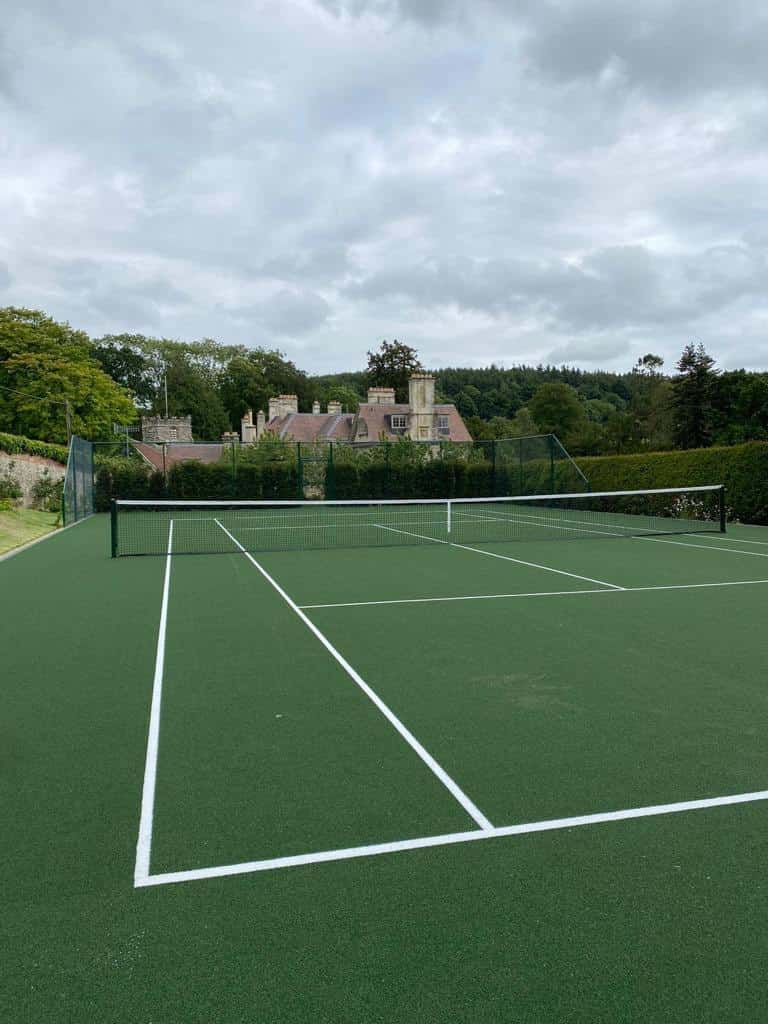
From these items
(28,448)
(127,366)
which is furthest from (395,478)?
(127,366)

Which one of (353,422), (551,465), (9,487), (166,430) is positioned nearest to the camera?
(9,487)

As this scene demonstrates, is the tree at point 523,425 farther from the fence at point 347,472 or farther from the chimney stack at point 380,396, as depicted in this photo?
the fence at point 347,472

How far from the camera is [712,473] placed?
21.8 m

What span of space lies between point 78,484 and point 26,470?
355cm

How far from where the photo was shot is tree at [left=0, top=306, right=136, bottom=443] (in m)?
45.0

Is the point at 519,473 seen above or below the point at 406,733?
above

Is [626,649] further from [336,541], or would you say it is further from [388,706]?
[336,541]

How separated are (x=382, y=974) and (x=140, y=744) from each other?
271 cm

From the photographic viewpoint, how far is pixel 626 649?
7.11 metres

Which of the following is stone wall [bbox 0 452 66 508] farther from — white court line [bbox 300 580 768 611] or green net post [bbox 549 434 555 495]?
white court line [bbox 300 580 768 611]

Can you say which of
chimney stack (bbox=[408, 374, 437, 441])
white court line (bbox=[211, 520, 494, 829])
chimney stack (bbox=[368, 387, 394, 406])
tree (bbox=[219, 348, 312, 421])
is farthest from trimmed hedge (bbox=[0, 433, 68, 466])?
tree (bbox=[219, 348, 312, 421])

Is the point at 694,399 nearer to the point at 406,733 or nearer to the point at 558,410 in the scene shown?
the point at 406,733

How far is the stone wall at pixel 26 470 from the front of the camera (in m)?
26.0

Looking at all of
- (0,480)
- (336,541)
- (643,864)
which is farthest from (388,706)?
(0,480)
